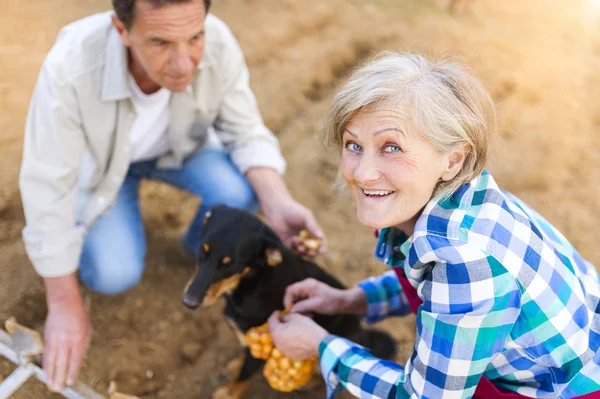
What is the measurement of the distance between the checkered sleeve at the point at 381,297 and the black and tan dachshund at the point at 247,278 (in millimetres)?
172

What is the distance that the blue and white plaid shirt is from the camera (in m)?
1.41

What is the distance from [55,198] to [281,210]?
1.02 metres

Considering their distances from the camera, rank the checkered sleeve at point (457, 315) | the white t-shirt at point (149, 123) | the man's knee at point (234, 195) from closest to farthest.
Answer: the checkered sleeve at point (457, 315), the white t-shirt at point (149, 123), the man's knee at point (234, 195)

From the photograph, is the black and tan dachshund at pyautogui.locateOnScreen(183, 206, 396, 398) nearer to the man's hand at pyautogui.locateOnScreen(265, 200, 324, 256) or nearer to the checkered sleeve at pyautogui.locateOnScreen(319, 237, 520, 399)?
the man's hand at pyautogui.locateOnScreen(265, 200, 324, 256)

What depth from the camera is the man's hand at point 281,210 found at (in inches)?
99.7

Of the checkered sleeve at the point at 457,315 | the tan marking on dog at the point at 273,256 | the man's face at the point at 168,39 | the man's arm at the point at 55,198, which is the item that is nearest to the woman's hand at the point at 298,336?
the tan marking on dog at the point at 273,256

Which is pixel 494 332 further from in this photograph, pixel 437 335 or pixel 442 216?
pixel 442 216

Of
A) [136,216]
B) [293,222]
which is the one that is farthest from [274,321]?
[136,216]

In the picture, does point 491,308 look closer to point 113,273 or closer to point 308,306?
point 308,306

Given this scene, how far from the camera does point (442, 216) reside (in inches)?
59.0

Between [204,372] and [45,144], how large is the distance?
1336 mm

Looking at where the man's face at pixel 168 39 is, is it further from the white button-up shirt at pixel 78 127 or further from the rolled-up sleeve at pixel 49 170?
the rolled-up sleeve at pixel 49 170

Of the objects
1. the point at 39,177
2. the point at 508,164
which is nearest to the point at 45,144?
the point at 39,177

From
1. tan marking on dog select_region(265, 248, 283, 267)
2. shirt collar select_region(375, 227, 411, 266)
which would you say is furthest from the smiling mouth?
tan marking on dog select_region(265, 248, 283, 267)
